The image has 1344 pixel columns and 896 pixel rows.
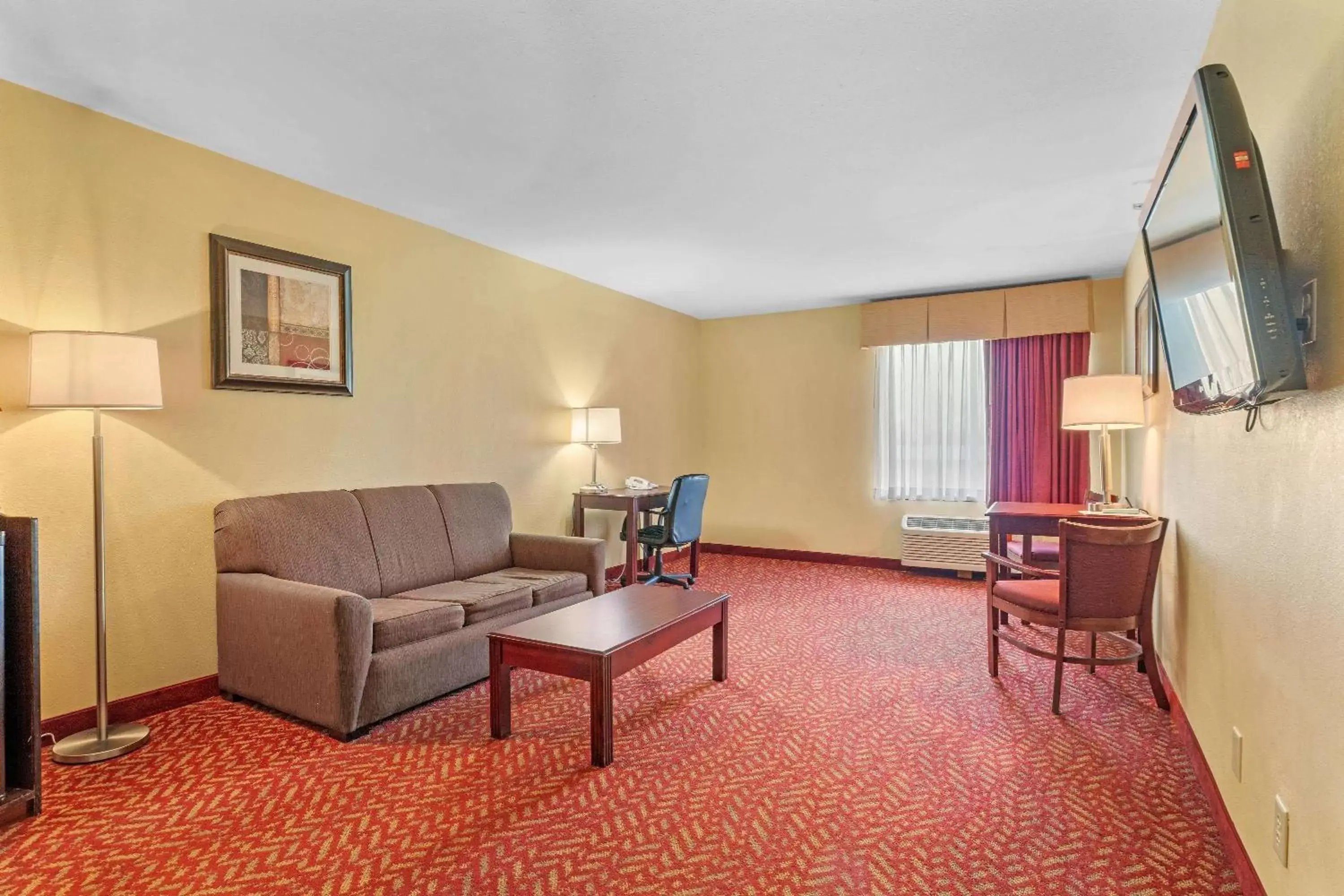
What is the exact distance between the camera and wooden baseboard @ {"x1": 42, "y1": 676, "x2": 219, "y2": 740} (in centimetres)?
274

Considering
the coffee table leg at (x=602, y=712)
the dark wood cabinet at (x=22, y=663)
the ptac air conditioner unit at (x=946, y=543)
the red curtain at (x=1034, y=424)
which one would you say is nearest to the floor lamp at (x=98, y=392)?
the dark wood cabinet at (x=22, y=663)

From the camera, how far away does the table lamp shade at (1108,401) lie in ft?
12.2

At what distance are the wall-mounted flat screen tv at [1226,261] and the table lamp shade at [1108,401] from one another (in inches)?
74.8

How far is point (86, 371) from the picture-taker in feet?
8.21

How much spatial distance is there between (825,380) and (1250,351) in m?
5.42

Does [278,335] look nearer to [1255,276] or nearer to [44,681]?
[44,681]

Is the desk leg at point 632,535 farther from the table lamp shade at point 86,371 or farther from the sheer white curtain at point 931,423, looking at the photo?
the table lamp shade at point 86,371

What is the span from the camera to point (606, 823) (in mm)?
2182

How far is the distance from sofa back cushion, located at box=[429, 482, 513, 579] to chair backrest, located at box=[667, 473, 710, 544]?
126cm

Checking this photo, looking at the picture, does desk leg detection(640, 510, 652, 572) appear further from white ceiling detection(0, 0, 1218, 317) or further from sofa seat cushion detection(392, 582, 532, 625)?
white ceiling detection(0, 0, 1218, 317)

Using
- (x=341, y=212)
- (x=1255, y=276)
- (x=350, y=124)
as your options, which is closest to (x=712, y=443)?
(x=341, y=212)

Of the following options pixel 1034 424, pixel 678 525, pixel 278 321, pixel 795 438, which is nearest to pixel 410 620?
pixel 278 321

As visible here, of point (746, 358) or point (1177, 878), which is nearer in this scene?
point (1177, 878)

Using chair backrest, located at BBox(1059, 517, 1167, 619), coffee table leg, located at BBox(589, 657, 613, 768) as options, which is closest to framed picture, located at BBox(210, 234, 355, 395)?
coffee table leg, located at BBox(589, 657, 613, 768)
